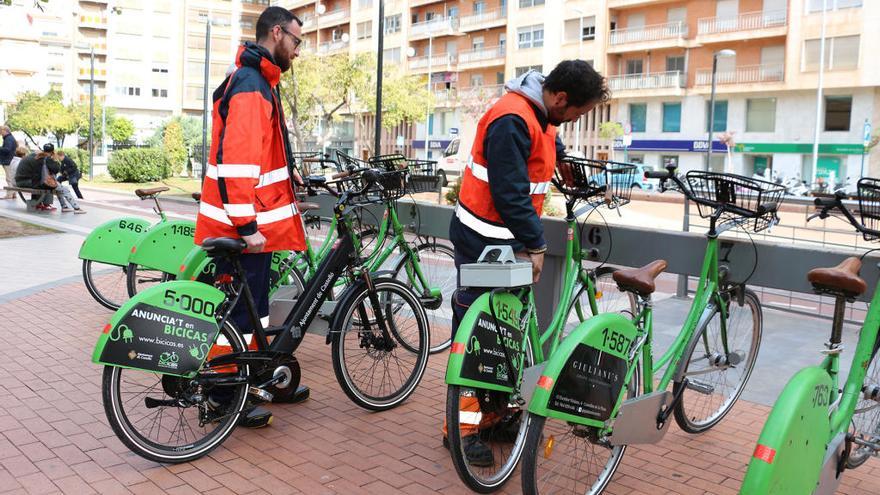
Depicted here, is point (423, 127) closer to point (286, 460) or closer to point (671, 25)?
point (671, 25)

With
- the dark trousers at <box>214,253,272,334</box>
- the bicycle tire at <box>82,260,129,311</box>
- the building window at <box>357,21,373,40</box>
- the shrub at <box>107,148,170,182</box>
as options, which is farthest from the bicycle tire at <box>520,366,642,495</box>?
the building window at <box>357,21,373,40</box>

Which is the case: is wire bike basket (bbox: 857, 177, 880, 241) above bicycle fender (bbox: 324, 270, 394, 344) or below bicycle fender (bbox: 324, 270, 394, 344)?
above

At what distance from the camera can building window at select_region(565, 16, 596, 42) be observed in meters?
52.6

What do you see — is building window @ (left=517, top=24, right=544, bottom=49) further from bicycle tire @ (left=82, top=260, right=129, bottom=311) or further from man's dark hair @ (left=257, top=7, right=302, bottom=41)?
man's dark hair @ (left=257, top=7, right=302, bottom=41)

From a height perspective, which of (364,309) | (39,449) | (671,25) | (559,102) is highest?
(671,25)

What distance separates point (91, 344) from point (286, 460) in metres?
2.98

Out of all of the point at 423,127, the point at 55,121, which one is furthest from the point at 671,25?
the point at 55,121

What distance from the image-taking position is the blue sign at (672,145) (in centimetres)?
4738

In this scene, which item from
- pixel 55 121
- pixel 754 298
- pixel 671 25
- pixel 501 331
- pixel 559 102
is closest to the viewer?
pixel 501 331

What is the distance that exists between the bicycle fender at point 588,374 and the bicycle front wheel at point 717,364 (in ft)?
2.36

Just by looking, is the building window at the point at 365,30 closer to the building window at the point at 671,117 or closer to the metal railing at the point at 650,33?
the metal railing at the point at 650,33

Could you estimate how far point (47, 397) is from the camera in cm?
514

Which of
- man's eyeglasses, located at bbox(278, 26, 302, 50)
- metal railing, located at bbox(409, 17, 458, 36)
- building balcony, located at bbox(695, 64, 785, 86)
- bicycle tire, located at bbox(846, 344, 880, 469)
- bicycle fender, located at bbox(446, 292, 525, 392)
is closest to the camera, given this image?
bicycle fender, located at bbox(446, 292, 525, 392)

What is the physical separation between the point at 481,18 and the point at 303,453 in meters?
59.3
